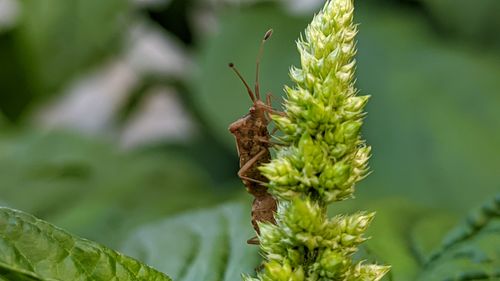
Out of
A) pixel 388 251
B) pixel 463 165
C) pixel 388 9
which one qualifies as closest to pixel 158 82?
pixel 388 9

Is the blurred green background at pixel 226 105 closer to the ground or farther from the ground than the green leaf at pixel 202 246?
farther from the ground

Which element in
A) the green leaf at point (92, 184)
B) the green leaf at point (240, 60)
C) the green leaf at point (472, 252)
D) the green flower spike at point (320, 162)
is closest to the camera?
the green flower spike at point (320, 162)

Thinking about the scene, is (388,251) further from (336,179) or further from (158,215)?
(158,215)

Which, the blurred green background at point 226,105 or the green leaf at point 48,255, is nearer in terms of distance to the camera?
the green leaf at point 48,255

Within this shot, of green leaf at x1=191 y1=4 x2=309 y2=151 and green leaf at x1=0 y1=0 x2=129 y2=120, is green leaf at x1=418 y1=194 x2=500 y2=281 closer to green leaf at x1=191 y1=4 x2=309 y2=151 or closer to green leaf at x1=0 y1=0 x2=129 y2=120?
green leaf at x1=191 y1=4 x2=309 y2=151

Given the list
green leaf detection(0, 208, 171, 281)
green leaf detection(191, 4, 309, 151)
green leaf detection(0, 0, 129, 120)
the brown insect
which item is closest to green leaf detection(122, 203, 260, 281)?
the brown insect

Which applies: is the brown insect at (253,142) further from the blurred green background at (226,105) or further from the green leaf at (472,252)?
the blurred green background at (226,105)

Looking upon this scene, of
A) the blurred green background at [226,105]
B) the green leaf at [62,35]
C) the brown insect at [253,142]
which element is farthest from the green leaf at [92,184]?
the brown insect at [253,142]
